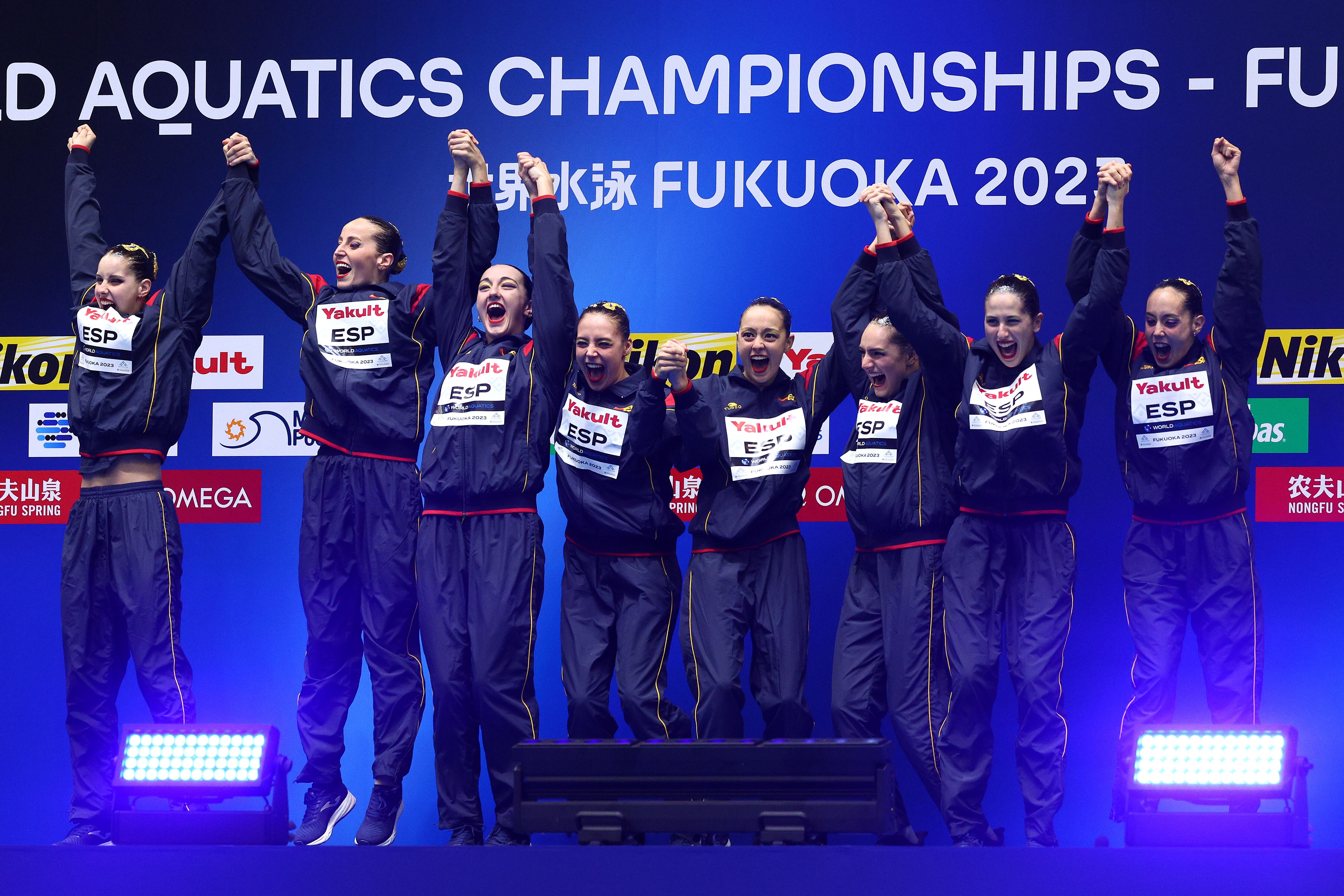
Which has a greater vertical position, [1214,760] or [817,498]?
[817,498]

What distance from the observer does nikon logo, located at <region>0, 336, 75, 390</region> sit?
5164 mm

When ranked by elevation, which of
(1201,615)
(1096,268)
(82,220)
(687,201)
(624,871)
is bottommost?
(624,871)

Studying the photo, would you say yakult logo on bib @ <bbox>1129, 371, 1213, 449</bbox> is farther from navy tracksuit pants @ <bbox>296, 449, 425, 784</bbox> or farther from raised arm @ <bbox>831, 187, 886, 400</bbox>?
navy tracksuit pants @ <bbox>296, 449, 425, 784</bbox>

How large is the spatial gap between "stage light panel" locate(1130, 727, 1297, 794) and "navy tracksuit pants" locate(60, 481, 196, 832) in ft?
9.27

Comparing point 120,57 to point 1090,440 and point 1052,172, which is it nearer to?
point 1052,172

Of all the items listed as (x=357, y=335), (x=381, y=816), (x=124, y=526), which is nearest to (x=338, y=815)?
(x=381, y=816)

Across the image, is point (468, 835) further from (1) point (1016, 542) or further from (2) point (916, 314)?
(2) point (916, 314)

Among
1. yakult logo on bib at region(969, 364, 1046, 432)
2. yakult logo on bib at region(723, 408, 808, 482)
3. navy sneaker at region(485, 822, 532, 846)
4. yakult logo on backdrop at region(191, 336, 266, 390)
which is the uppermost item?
yakult logo on backdrop at region(191, 336, 266, 390)

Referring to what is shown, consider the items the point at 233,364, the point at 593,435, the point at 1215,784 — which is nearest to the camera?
the point at 1215,784

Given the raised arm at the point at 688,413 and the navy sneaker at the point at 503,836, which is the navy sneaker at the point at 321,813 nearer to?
the navy sneaker at the point at 503,836

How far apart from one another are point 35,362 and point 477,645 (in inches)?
97.8

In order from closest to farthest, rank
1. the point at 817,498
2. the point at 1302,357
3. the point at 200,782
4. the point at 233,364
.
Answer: the point at 200,782 < the point at 1302,357 < the point at 817,498 < the point at 233,364

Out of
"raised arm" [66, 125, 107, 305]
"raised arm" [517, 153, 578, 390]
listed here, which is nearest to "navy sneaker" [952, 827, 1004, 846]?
"raised arm" [517, 153, 578, 390]

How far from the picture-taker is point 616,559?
4.12 meters
